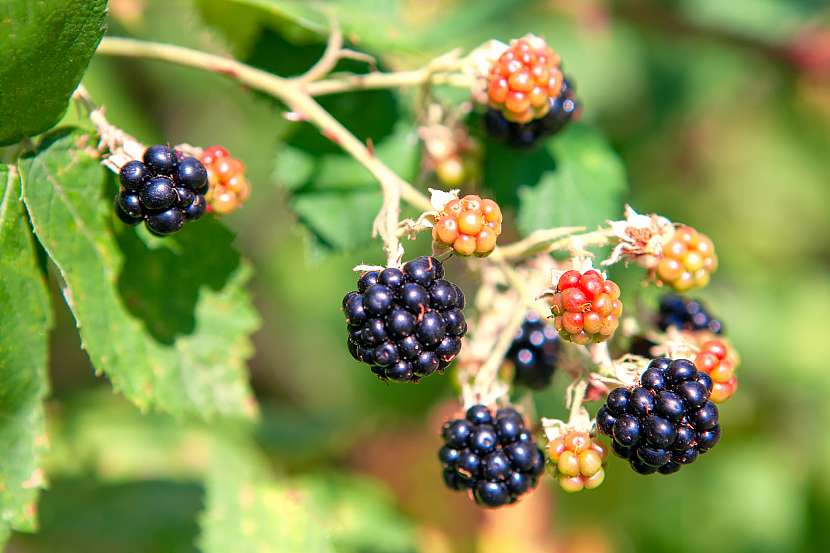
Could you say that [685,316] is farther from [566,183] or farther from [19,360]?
[19,360]

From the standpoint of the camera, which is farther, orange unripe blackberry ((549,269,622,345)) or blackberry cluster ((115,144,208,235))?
blackberry cluster ((115,144,208,235))

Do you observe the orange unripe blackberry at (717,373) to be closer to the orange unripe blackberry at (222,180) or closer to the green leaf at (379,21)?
the orange unripe blackberry at (222,180)

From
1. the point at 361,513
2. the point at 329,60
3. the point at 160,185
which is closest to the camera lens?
the point at 160,185

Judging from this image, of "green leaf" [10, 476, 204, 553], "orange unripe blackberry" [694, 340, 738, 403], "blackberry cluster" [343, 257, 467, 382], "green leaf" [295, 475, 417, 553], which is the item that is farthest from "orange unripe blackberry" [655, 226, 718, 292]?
"green leaf" [10, 476, 204, 553]

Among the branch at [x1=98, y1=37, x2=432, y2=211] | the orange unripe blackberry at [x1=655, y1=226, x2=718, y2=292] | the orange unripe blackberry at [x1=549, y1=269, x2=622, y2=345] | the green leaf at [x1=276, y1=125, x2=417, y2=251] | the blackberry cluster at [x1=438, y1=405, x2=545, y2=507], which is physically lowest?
the blackberry cluster at [x1=438, y1=405, x2=545, y2=507]

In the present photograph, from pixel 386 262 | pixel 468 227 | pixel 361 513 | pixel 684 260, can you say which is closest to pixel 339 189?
pixel 386 262

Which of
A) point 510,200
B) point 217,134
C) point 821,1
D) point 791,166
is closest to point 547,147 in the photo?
point 510,200

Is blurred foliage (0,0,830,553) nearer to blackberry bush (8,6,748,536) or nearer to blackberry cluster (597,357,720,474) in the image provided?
blackberry bush (8,6,748,536)
